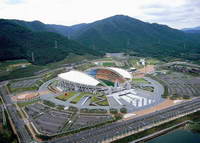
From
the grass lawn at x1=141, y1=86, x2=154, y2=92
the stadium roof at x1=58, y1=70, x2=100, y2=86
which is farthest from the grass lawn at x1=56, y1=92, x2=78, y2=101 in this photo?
the grass lawn at x1=141, y1=86, x2=154, y2=92

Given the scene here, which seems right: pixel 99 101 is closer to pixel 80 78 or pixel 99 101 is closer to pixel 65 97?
pixel 65 97

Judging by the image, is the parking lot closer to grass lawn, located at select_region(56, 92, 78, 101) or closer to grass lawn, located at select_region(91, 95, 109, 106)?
grass lawn, located at select_region(91, 95, 109, 106)

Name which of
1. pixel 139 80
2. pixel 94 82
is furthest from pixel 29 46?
pixel 139 80

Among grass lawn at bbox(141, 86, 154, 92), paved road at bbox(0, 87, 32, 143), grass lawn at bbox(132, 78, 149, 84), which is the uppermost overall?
grass lawn at bbox(132, 78, 149, 84)

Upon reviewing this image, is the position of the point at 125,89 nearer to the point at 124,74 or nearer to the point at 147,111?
the point at 124,74

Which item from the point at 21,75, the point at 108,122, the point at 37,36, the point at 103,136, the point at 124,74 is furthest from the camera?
the point at 37,36

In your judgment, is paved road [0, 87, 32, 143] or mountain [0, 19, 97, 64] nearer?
paved road [0, 87, 32, 143]

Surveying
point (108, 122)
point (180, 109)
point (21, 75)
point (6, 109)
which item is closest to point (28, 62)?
point (21, 75)

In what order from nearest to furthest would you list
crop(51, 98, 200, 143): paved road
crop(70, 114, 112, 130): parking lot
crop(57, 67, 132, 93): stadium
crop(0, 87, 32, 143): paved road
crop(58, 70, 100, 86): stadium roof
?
crop(51, 98, 200, 143): paved road < crop(0, 87, 32, 143): paved road < crop(70, 114, 112, 130): parking lot < crop(57, 67, 132, 93): stadium < crop(58, 70, 100, 86): stadium roof

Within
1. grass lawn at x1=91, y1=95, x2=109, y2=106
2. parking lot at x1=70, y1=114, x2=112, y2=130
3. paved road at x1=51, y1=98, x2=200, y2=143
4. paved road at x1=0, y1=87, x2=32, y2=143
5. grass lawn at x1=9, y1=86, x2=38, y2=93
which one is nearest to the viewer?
paved road at x1=51, y1=98, x2=200, y2=143
